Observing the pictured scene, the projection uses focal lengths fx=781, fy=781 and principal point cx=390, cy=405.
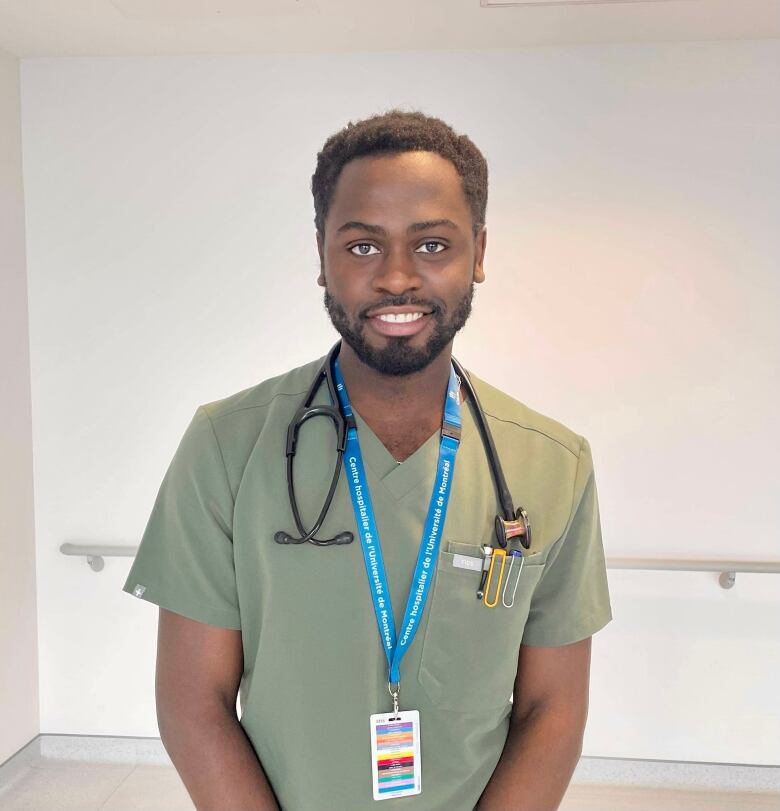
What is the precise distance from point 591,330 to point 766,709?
140 centimetres

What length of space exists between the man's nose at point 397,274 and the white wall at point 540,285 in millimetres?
1566

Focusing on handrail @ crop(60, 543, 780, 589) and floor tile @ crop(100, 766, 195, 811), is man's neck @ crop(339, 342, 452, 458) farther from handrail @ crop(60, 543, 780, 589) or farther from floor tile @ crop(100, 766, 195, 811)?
floor tile @ crop(100, 766, 195, 811)

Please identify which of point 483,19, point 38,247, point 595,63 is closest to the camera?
point 483,19

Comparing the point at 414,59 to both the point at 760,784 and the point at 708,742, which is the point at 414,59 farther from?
the point at 760,784

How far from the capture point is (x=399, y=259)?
3.40 ft

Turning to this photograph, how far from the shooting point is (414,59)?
2.54 m

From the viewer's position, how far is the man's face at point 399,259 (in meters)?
1.04

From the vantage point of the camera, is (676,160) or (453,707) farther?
(676,160)

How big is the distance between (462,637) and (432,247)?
544mm

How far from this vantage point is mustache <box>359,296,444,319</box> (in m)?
1.03

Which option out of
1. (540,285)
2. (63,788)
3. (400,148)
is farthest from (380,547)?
(63,788)

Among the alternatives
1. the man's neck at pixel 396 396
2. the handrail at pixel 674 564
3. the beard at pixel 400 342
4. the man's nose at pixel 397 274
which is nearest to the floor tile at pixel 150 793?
the handrail at pixel 674 564

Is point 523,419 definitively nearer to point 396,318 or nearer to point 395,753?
point 396,318

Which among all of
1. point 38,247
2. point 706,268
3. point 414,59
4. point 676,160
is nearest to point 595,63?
point 676,160
